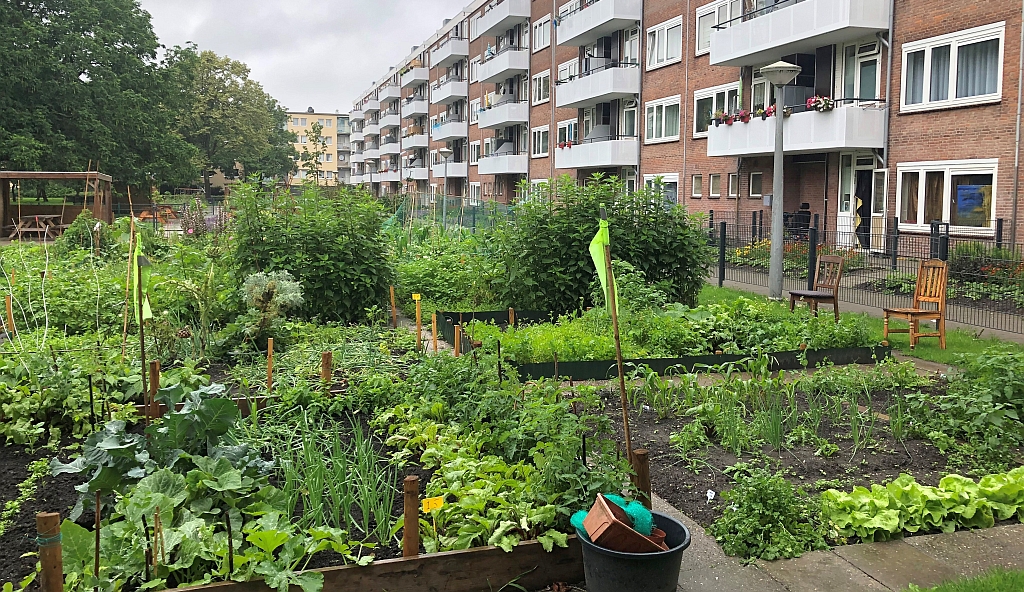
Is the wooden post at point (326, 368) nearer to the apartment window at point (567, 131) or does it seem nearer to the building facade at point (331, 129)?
the apartment window at point (567, 131)

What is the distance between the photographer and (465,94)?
2446 inches

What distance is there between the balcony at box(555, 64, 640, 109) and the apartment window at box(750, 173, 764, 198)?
879 centimetres

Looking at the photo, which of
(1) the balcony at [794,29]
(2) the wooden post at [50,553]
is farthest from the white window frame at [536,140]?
(2) the wooden post at [50,553]

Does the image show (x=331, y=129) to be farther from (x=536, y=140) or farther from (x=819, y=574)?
(x=819, y=574)

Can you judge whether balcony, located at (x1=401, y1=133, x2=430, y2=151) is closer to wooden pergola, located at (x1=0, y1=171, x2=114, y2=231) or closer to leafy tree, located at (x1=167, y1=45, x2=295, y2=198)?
leafy tree, located at (x1=167, y1=45, x2=295, y2=198)

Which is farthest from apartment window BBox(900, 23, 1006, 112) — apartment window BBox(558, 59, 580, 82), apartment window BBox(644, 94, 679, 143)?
apartment window BBox(558, 59, 580, 82)

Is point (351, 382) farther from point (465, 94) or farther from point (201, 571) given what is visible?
point (465, 94)

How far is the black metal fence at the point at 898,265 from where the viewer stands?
1409 centimetres

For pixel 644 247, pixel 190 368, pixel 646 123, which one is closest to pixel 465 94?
pixel 646 123

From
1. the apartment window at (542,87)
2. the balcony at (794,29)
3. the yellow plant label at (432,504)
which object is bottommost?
the yellow plant label at (432,504)

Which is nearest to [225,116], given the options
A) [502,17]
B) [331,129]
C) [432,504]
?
[502,17]

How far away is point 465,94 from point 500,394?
58132mm

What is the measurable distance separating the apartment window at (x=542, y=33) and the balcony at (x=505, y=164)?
617 cm

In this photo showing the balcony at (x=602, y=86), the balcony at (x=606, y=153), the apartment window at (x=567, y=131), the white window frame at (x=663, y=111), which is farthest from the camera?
the apartment window at (x=567, y=131)
